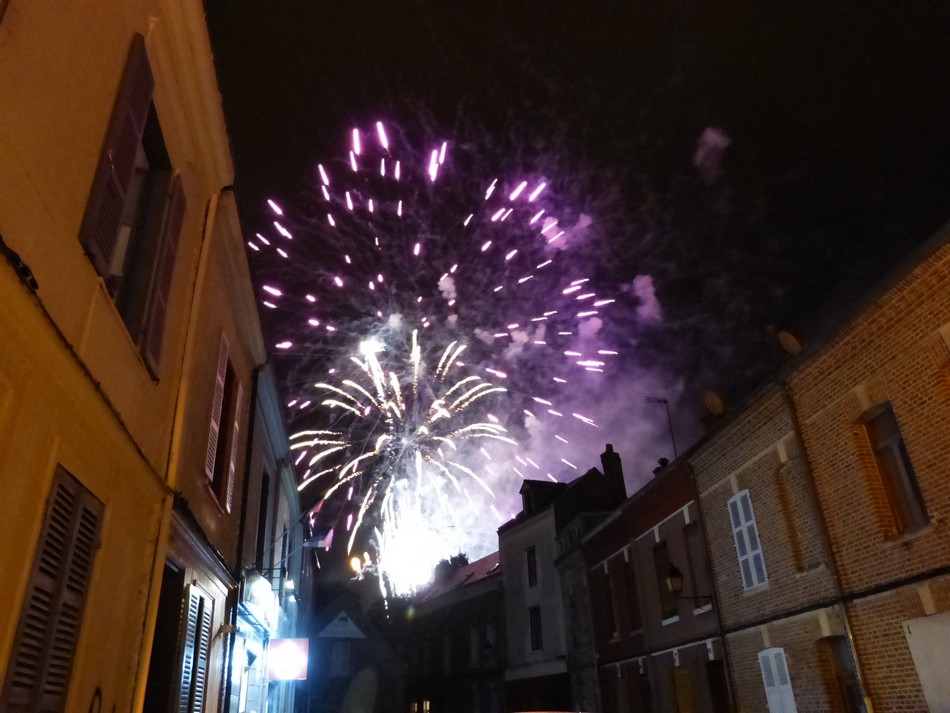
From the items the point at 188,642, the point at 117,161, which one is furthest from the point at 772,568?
the point at 117,161

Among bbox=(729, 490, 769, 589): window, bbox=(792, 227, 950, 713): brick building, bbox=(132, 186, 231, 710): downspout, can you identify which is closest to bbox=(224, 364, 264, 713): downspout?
bbox=(132, 186, 231, 710): downspout

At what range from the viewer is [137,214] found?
21.9 ft

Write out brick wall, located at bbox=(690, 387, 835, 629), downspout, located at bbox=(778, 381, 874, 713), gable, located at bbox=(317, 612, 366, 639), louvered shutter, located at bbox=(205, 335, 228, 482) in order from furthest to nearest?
gable, located at bbox=(317, 612, 366, 639)
brick wall, located at bbox=(690, 387, 835, 629)
downspout, located at bbox=(778, 381, 874, 713)
louvered shutter, located at bbox=(205, 335, 228, 482)

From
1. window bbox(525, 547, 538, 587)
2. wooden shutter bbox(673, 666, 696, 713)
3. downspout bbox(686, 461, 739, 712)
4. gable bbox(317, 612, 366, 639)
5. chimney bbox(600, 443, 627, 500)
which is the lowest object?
wooden shutter bbox(673, 666, 696, 713)

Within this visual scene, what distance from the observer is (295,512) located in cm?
2264

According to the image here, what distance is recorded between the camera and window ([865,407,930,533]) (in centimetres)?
1004

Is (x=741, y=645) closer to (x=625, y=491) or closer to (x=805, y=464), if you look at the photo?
(x=805, y=464)

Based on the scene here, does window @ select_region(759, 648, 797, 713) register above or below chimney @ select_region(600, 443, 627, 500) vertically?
below

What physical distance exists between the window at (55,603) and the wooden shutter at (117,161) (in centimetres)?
163

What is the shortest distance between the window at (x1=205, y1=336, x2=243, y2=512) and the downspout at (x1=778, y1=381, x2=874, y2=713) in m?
9.63

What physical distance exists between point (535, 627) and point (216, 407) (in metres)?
25.8

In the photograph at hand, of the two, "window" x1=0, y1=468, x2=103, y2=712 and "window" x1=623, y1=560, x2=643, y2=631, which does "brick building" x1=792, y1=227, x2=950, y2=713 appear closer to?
"window" x1=0, y1=468, x2=103, y2=712

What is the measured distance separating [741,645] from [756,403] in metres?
5.16

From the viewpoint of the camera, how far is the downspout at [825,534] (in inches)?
408
